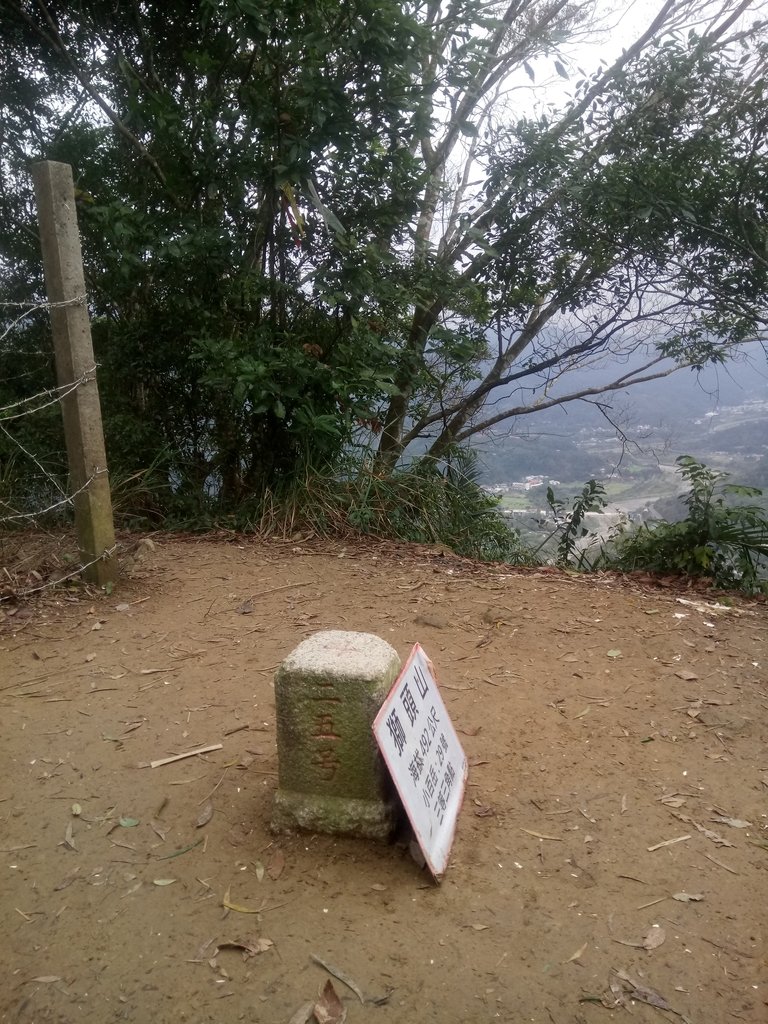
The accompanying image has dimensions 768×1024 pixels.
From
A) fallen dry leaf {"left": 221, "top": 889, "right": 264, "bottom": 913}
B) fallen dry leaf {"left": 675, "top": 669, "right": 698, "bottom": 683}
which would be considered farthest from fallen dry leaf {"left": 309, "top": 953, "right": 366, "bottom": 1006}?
Result: fallen dry leaf {"left": 675, "top": 669, "right": 698, "bottom": 683}

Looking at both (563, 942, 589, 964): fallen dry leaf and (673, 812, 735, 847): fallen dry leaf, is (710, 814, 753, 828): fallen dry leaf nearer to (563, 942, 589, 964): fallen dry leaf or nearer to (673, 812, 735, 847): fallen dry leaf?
(673, 812, 735, 847): fallen dry leaf

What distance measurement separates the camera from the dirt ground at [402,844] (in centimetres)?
184

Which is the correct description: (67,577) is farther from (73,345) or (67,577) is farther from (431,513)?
(431,513)

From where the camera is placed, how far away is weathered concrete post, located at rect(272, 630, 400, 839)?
2.19 m

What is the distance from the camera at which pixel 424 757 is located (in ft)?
7.60

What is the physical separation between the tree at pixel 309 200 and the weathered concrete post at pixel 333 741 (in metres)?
3.02

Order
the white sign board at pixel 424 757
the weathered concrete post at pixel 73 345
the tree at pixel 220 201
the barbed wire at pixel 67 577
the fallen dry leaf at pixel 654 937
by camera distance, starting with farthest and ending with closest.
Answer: the tree at pixel 220 201
the barbed wire at pixel 67 577
the weathered concrete post at pixel 73 345
the white sign board at pixel 424 757
the fallen dry leaf at pixel 654 937

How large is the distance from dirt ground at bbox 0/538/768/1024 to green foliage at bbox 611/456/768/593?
85 cm

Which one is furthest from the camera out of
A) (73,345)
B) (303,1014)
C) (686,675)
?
(73,345)

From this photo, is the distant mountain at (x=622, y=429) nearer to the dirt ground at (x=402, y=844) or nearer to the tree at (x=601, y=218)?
the tree at (x=601, y=218)

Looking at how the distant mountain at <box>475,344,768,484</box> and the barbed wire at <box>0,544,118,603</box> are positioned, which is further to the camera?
the distant mountain at <box>475,344,768,484</box>

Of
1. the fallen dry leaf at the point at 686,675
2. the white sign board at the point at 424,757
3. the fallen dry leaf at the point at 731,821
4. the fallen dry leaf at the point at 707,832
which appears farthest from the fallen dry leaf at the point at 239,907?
the fallen dry leaf at the point at 686,675

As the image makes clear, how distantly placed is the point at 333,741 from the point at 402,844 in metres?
0.37

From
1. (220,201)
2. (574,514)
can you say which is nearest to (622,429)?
(574,514)
